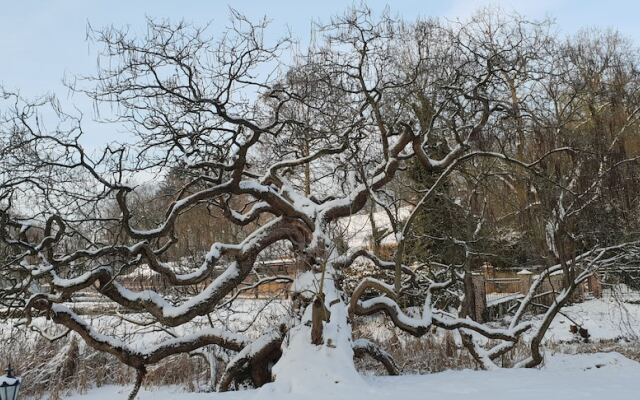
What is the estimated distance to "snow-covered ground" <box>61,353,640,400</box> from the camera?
4754 millimetres

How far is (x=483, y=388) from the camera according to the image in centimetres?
512

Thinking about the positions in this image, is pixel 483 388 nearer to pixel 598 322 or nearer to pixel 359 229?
pixel 359 229

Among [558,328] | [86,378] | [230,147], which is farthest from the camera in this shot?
[558,328]

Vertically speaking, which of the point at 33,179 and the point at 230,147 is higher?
the point at 230,147

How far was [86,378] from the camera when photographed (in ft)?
31.6

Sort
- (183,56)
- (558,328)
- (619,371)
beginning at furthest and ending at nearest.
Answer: (558,328), (183,56), (619,371)

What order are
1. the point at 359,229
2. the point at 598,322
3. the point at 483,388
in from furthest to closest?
the point at 598,322 < the point at 359,229 < the point at 483,388

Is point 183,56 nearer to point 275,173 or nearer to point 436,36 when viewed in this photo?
point 275,173

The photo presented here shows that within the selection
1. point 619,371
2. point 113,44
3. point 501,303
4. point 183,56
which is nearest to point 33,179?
point 113,44

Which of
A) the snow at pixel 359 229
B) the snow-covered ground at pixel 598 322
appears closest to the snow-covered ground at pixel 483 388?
the snow at pixel 359 229

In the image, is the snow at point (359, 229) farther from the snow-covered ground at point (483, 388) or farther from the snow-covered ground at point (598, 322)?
the snow-covered ground at point (598, 322)

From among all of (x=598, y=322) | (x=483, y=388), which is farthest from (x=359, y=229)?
(x=598, y=322)

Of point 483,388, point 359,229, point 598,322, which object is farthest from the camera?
point 598,322

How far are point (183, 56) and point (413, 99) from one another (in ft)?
14.3
